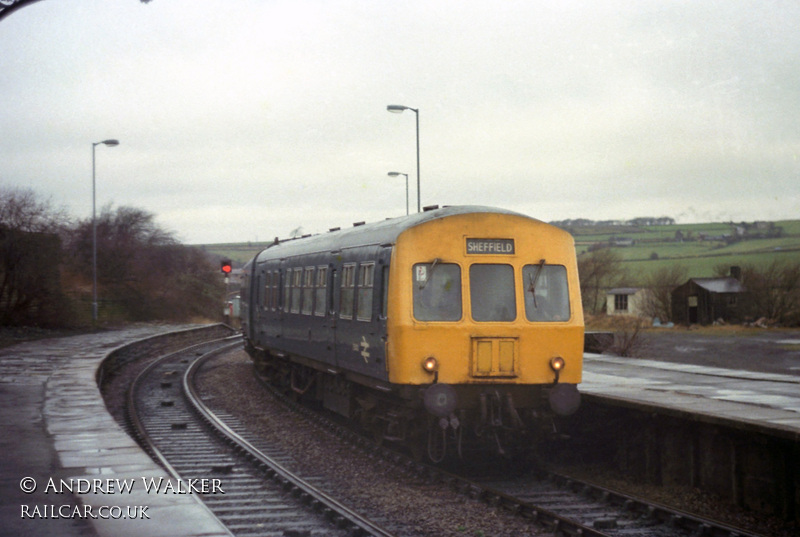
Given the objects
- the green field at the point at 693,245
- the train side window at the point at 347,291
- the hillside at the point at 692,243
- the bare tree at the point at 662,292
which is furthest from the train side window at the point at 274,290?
the hillside at the point at 692,243

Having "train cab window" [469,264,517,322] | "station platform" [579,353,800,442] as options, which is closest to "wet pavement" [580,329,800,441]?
"station platform" [579,353,800,442]

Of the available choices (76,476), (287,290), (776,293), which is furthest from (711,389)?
(776,293)

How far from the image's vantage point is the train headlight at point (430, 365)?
1086cm

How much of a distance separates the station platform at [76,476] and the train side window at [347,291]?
3.53 m

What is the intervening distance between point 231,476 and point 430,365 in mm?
3061

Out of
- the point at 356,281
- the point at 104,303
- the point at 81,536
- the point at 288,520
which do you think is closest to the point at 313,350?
the point at 356,281

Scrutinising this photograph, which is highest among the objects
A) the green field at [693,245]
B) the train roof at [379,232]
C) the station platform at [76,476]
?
the green field at [693,245]

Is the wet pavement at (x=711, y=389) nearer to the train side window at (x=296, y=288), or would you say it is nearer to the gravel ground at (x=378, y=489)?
the gravel ground at (x=378, y=489)

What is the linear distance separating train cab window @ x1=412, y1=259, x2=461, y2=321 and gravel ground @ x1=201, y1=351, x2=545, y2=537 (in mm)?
2084

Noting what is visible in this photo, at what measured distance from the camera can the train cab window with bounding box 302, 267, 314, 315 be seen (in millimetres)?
15633

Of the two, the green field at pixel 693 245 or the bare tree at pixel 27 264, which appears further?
the green field at pixel 693 245

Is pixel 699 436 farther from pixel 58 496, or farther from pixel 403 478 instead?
pixel 58 496

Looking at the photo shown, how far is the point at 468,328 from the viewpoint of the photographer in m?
11.1

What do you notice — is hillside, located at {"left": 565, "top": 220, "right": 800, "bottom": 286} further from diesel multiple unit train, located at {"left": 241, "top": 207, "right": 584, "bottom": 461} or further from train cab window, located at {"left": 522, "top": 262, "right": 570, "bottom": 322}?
diesel multiple unit train, located at {"left": 241, "top": 207, "right": 584, "bottom": 461}
